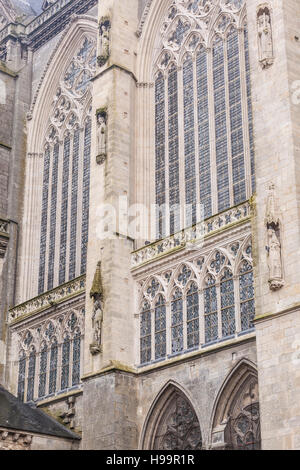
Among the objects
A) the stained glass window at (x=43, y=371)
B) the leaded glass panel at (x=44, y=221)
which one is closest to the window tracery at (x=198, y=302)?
the stained glass window at (x=43, y=371)

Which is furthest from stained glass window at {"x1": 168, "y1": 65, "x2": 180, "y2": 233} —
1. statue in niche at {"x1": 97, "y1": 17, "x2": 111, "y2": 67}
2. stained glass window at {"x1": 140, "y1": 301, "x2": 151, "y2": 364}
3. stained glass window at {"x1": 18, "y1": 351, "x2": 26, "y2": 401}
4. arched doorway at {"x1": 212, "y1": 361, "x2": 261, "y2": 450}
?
stained glass window at {"x1": 18, "y1": 351, "x2": 26, "y2": 401}

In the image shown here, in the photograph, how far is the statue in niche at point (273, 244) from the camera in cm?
1816

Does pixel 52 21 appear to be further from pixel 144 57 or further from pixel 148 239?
pixel 148 239

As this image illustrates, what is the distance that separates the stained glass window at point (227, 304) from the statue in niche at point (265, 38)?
514 cm

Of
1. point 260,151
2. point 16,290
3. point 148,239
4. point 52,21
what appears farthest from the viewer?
point 52,21

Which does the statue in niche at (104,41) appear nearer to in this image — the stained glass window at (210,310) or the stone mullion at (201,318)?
the stained glass window at (210,310)

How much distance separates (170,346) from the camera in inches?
869

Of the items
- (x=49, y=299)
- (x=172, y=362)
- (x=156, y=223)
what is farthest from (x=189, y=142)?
(x=172, y=362)

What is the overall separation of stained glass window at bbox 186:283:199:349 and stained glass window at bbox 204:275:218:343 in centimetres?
32

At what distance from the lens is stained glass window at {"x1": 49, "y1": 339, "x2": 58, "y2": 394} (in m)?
25.6

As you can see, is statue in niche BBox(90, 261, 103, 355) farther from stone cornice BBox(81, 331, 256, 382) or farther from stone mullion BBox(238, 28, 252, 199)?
stone mullion BBox(238, 28, 252, 199)

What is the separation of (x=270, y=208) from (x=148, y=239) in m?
6.28

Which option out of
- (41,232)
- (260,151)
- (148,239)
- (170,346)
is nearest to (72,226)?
(41,232)

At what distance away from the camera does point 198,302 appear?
21.8 m
